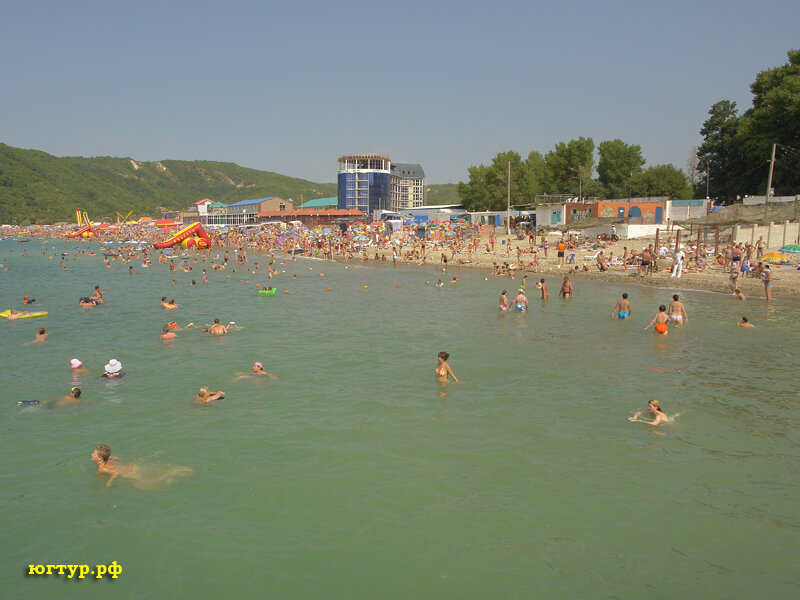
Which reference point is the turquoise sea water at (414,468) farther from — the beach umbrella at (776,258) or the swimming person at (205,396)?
the beach umbrella at (776,258)

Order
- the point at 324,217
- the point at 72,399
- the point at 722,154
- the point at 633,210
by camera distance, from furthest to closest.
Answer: the point at 324,217 < the point at 722,154 < the point at 633,210 < the point at 72,399

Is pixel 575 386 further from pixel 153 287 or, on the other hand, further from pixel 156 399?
pixel 153 287

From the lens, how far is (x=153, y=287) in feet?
100

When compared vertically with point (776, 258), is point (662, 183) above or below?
above

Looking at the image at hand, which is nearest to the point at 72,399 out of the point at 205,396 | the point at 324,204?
the point at 205,396

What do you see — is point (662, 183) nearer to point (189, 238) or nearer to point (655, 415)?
point (189, 238)

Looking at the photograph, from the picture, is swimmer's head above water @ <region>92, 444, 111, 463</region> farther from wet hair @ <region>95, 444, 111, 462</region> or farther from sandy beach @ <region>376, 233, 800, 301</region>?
sandy beach @ <region>376, 233, 800, 301</region>

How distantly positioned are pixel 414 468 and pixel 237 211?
96.2 metres

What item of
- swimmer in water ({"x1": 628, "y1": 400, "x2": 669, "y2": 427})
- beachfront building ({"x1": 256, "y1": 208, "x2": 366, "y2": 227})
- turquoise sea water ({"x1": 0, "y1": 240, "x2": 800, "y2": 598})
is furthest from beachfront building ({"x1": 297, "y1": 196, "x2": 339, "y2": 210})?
swimmer in water ({"x1": 628, "y1": 400, "x2": 669, "y2": 427})

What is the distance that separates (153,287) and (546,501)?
95.3 feet

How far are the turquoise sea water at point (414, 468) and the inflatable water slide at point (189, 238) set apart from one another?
3620 centimetres

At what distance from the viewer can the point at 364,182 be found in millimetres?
94750

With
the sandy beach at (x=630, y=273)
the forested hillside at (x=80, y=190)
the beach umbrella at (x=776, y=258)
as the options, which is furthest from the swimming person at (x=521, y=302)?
the forested hillside at (x=80, y=190)

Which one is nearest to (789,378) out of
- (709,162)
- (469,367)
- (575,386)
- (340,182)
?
(575,386)
